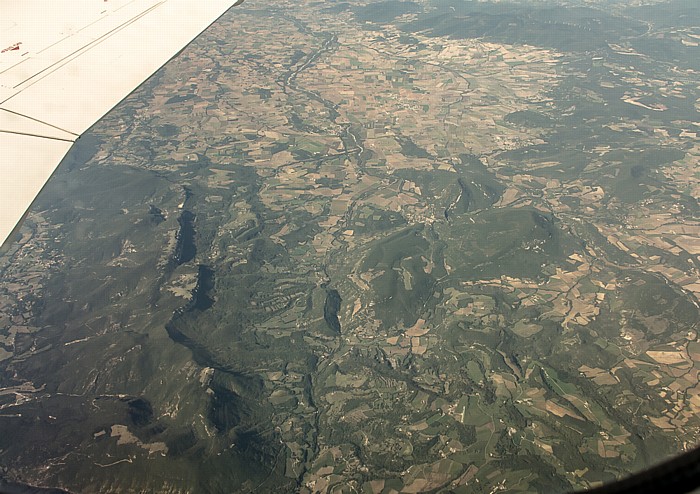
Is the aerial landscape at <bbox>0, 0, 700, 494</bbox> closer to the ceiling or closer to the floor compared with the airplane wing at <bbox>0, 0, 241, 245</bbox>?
closer to the floor

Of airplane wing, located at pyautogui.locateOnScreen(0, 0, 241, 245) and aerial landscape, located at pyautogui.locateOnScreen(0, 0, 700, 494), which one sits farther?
aerial landscape, located at pyautogui.locateOnScreen(0, 0, 700, 494)

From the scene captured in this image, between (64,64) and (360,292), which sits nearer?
(64,64)

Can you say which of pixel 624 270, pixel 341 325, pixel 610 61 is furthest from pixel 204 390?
pixel 610 61

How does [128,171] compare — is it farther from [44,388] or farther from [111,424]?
[111,424]

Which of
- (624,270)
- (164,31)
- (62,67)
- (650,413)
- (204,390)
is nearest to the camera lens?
(62,67)
